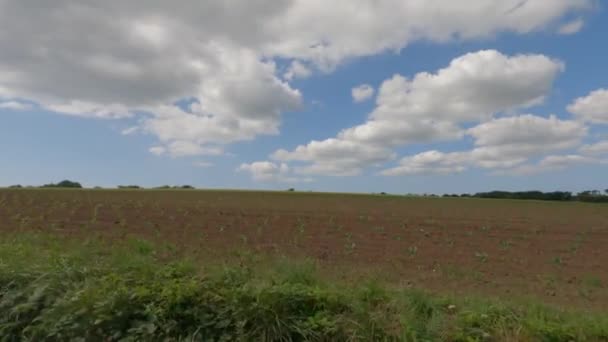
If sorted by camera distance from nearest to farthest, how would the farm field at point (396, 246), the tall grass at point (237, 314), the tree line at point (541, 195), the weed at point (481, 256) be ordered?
the tall grass at point (237, 314) → the farm field at point (396, 246) → the weed at point (481, 256) → the tree line at point (541, 195)

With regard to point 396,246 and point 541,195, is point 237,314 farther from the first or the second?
point 541,195

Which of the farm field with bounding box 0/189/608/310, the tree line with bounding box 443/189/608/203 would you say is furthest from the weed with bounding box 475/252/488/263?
the tree line with bounding box 443/189/608/203

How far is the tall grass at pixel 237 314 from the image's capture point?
3.50 m

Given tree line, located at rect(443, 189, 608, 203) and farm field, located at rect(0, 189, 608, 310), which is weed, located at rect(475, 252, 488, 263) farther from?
tree line, located at rect(443, 189, 608, 203)

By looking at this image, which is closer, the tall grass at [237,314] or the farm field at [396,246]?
the tall grass at [237,314]

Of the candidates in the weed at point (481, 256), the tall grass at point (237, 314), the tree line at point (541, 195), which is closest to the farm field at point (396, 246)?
the weed at point (481, 256)

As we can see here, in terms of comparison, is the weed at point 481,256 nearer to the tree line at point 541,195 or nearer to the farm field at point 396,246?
the farm field at point 396,246

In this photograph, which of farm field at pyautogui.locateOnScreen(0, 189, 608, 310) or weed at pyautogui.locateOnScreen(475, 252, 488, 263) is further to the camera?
weed at pyautogui.locateOnScreen(475, 252, 488, 263)

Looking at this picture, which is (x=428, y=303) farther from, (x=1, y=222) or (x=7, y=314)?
(x=1, y=222)

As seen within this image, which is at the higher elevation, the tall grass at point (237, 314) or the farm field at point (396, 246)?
the tall grass at point (237, 314)

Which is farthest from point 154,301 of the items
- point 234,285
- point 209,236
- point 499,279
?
point 209,236

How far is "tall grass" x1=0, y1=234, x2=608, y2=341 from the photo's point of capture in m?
3.50

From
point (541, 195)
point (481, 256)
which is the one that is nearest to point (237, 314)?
point (481, 256)

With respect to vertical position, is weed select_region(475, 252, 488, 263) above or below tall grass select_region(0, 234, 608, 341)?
below
